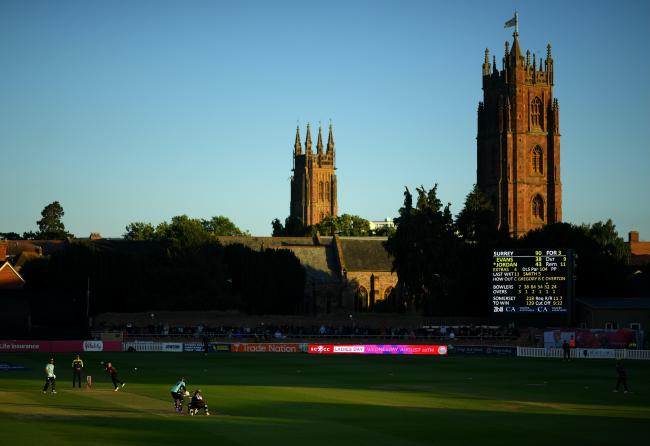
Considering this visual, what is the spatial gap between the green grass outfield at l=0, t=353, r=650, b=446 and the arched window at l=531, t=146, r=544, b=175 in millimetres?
79761

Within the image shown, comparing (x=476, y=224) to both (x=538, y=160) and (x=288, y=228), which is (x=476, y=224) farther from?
(x=288, y=228)

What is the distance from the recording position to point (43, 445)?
28797 mm

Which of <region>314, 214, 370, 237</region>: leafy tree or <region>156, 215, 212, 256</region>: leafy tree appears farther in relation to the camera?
<region>314, 214, 370, 237</region>: leafy tree

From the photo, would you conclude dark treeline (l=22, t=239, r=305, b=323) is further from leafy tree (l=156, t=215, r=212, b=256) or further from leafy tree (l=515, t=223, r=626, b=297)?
leafy tree (l=515, t=223, r=626, b=297)

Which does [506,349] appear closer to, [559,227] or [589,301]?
[589,301]

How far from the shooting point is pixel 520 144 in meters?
137

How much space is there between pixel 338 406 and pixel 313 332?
46597mm

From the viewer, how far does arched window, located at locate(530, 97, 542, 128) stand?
140 meters

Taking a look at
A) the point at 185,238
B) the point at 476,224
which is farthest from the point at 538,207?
the point at 185,238

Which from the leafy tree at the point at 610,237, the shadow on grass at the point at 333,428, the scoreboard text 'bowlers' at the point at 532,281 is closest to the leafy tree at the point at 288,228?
the leafy tree at the point at 610,237

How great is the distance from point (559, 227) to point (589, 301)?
67.3ft

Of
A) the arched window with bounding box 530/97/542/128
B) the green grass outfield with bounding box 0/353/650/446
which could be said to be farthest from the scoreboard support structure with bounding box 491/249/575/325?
the arched window with bounding box 530/97/542/128

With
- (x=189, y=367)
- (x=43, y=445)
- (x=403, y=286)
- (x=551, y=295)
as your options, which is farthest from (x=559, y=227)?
(x=43, y=445)

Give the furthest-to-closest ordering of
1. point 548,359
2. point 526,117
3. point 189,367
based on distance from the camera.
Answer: point 526,117
point 548,359
point 189,367
